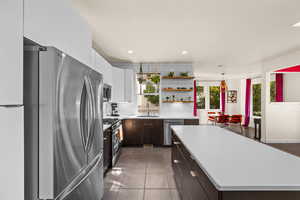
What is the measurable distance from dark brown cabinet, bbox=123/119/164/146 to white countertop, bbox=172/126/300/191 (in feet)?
11.4

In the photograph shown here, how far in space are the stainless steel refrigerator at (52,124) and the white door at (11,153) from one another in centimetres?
12

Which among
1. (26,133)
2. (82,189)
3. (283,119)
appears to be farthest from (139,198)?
(283,119)

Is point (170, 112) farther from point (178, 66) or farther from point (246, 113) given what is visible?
point (246, 113)

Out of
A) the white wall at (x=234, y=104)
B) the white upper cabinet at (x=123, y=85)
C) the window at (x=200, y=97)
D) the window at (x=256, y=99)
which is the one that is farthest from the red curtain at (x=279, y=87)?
the white upper cabinet at (x=123, y=85)

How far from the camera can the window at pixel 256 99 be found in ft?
29.4

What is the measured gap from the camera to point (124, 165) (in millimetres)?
3777

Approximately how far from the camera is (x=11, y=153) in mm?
902

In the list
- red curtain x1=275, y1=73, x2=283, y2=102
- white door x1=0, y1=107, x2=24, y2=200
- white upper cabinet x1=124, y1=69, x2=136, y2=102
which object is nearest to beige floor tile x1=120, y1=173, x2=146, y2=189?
white door x1=0, y1=107, x2=24, y2=200

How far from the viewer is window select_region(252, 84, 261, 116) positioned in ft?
29.4

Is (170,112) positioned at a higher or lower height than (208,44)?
lower

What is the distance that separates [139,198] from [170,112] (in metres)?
3.72

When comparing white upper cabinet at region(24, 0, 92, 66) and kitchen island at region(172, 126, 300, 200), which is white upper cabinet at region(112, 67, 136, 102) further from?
kitchen island at region(172, 126, 300, 200)

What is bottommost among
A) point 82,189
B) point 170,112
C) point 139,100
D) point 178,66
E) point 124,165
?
point 124,165

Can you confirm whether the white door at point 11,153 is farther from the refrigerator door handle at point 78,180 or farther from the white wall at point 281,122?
the white wall at point 281,122
